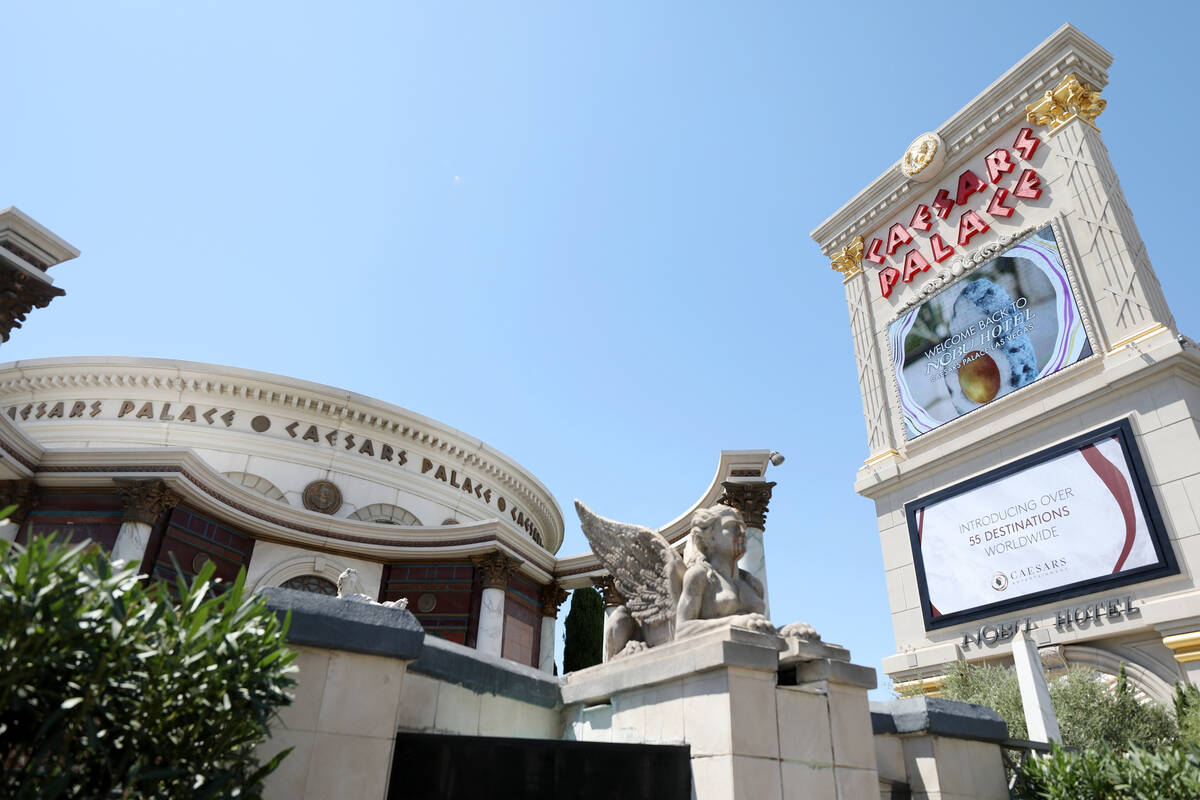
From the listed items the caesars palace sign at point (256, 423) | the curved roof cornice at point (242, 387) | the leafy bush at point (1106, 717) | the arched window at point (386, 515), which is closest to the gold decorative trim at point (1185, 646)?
the leafy bush at point (1106, 717)

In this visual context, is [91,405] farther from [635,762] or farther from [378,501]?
[635,762]

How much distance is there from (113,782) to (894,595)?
23931mm

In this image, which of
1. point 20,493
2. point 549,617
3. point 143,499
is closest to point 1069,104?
point 549,617

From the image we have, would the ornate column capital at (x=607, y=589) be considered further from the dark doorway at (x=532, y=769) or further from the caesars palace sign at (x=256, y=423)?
the dark doorway at (x=532, y=769)

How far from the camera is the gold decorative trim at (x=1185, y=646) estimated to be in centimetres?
1595

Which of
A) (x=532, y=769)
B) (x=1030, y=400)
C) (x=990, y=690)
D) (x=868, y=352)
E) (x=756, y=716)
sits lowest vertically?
(x=532, y=769)

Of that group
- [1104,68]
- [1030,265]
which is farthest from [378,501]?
[1104,68]

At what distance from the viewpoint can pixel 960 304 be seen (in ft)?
78.6

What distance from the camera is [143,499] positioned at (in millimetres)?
19562

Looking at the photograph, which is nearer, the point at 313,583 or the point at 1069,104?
the point at 1069,104

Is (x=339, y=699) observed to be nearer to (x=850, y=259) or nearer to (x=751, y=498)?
(x=751, y=498)

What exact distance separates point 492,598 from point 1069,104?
23.9 metres

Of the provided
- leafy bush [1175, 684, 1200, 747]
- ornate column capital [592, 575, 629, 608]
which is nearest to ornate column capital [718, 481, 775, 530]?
ornate column capital [592, 575, 629, 608]

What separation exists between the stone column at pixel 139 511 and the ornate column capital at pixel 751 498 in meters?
15.6
